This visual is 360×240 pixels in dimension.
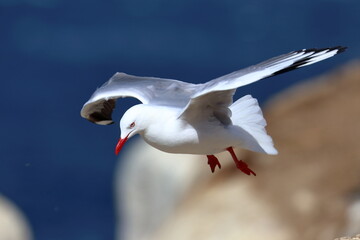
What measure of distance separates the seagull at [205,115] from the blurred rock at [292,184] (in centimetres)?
255

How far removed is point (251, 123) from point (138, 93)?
66cm

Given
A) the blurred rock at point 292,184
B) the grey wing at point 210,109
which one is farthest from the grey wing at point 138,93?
the blurred rock at point 292,184

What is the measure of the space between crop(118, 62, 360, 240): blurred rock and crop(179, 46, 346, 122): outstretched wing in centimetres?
279

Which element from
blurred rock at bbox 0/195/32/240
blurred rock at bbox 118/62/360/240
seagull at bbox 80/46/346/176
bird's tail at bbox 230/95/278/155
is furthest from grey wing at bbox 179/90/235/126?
blurred rock at bbox 0/195/32/240

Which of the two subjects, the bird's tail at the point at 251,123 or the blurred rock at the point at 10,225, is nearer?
the bird's tail at the point at 251,123

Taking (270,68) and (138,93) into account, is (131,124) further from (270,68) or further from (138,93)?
(270,68)

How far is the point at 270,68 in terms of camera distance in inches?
239

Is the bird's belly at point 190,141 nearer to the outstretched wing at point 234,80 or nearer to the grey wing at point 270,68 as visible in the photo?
the outstretched wing at point 234,80

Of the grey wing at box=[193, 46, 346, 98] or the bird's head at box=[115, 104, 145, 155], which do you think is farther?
the bird's head at box=[115, 104, 145, 155]

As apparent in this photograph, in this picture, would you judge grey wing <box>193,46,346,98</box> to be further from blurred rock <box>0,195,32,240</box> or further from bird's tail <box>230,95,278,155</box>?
blurred rock <box>0,195,32,240</box>

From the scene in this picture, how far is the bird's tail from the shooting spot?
654cm

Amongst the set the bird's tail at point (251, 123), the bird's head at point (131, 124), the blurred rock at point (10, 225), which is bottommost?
the blurred rock at point (10, 225)

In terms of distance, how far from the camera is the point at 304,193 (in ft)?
31.4

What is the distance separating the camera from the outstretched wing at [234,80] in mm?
5980
